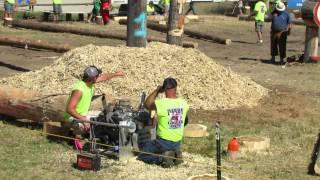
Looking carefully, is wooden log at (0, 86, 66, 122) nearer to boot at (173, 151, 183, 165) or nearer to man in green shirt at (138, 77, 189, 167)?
man in green shirt at (138, 77, 189, 167)

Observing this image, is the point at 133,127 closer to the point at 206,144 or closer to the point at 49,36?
the point at 206,144

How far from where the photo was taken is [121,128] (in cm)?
887

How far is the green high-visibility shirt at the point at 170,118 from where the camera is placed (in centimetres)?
875

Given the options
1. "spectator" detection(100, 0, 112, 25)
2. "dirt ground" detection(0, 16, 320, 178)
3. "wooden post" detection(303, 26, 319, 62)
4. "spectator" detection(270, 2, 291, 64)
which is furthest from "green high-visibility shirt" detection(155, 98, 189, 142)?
"spectator" detection(100, 0, 112, 25)

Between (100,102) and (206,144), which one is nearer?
(206,144)

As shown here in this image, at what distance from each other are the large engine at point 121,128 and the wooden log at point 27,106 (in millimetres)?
1582

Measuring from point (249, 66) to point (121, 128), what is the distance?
38.0ft

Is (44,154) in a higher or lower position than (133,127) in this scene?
lower

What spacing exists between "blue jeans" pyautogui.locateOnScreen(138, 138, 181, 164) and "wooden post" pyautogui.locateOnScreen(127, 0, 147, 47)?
5522mm

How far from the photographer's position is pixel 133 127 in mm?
8930

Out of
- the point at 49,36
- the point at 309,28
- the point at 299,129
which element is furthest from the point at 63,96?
the point at 49,36

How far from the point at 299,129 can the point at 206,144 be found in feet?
6.83

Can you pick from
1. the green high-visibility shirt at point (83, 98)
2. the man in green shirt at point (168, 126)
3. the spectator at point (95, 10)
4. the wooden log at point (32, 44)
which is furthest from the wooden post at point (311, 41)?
the spectator at point (95, 10)

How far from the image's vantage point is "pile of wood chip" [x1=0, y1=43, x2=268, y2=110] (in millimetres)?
12727
